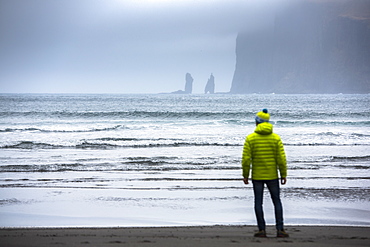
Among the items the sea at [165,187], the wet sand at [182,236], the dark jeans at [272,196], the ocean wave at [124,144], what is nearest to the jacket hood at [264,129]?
the dark jeans at [272,196]

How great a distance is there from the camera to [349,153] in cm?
1809

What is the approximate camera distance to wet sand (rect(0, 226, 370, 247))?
5.92 meters

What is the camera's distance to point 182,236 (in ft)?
21.0

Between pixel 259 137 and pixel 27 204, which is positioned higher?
pixel 259 137

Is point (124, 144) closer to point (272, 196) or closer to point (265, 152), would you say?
Answer: point (272, 196)

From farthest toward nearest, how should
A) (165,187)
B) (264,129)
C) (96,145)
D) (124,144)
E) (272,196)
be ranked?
(124,144) < (96,145) < (165,187) < (272,196) < (264,129)

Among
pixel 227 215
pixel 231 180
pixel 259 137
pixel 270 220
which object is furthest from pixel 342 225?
pixel 231 180

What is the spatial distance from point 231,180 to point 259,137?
5638mm

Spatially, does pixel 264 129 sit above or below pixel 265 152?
above

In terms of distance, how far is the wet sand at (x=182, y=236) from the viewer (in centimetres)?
592

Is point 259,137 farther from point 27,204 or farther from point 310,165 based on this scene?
point 310,165

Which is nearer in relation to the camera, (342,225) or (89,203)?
(342,225)

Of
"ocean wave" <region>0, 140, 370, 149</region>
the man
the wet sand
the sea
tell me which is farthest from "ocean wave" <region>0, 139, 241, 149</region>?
the man

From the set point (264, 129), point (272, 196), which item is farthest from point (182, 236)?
point (264, 129)
